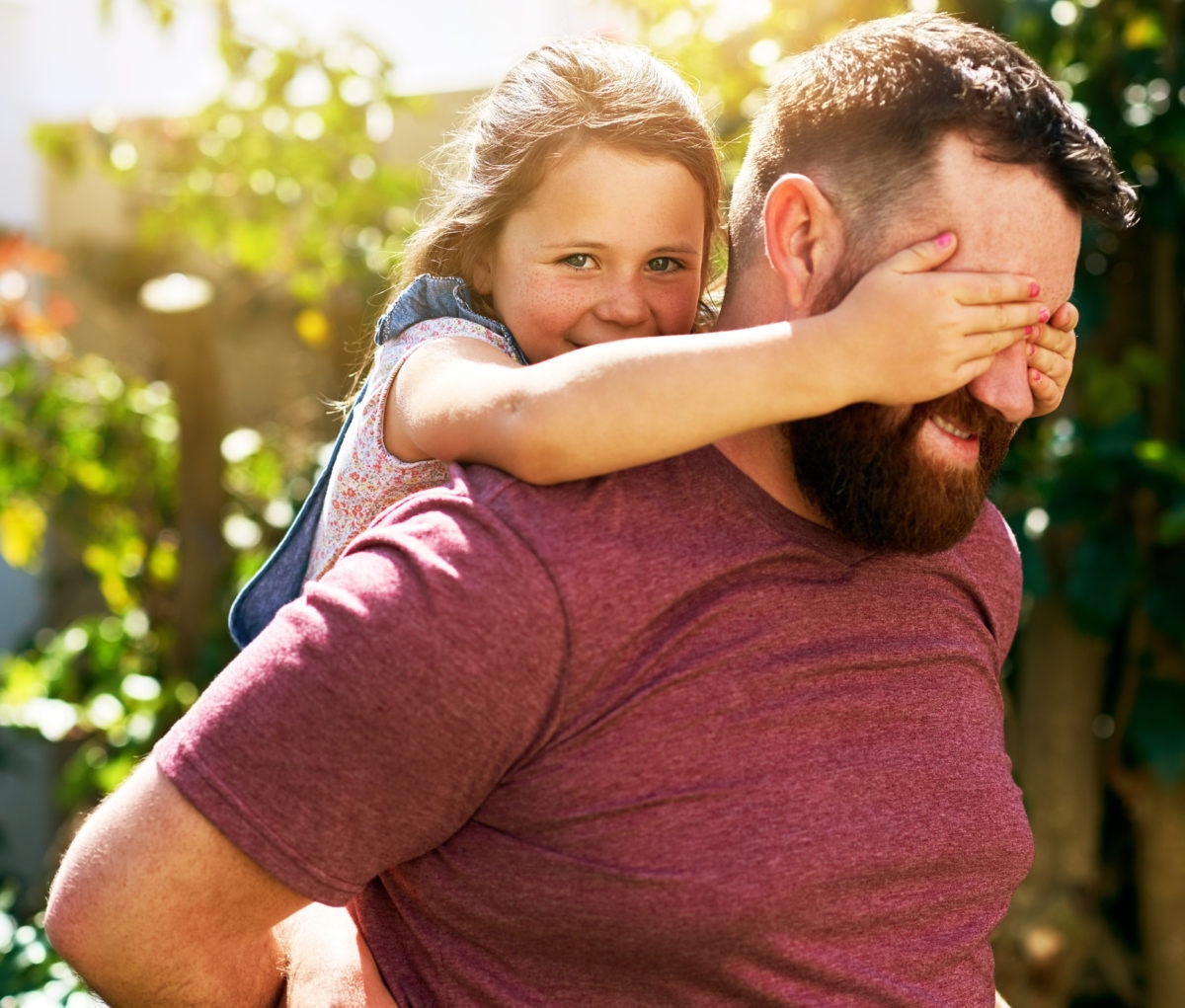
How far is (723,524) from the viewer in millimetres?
1555

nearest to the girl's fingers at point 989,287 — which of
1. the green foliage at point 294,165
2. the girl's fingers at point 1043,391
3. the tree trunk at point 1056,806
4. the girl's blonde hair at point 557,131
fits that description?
the girl's fingers at point 1043,391

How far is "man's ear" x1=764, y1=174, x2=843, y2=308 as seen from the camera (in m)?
1.58

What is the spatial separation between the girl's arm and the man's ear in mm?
125

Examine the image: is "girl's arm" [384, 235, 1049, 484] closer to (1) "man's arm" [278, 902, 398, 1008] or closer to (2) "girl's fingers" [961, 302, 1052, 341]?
(2) "girl's fingers" [961, 302, 1052, 341]

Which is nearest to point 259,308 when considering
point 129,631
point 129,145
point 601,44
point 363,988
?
point 129,145

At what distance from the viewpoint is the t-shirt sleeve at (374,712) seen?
138cm

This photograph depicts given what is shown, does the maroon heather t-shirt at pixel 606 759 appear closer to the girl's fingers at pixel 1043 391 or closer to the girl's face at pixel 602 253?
the girl's fingers at pixel 1043 391

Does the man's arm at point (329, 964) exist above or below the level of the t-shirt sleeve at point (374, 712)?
below

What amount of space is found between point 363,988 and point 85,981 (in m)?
0.30

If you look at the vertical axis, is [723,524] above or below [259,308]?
above

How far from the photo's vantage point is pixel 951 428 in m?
1.55

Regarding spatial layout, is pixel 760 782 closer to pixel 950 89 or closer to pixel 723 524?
pixel 723 524

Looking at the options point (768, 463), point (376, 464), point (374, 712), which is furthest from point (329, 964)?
point (768, 463)

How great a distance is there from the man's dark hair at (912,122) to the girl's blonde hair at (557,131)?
250mm
